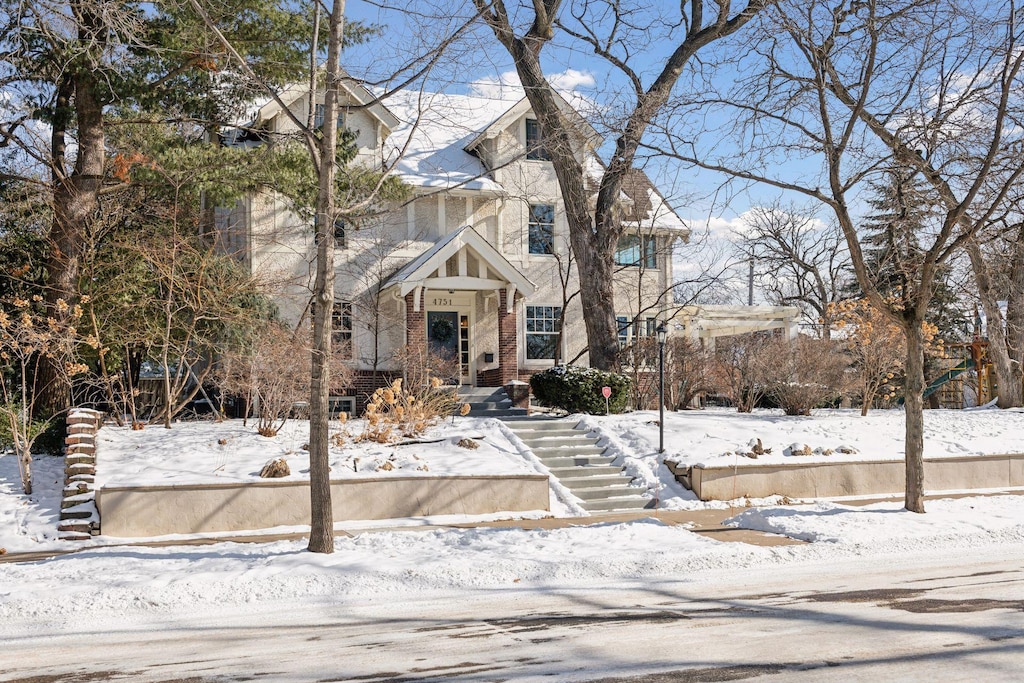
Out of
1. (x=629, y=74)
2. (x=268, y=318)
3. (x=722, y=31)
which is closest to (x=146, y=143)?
(x=268, y=318)

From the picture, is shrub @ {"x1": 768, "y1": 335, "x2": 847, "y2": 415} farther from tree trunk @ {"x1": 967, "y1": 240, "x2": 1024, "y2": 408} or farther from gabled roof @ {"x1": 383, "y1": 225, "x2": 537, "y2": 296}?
gabled roof @ {"x1": 383, "y1": 225, "x2": 537, "y2": 296}

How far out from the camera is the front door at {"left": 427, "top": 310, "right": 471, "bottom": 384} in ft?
78.0

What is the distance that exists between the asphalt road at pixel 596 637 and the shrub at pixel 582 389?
30.8ft

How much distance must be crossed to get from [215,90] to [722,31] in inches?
424

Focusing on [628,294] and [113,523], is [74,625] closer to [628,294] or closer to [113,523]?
[113,523]

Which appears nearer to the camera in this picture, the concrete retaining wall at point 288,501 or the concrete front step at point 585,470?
the concrete retaining wall at point 288,501

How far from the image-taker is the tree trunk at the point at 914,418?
11.8 metres

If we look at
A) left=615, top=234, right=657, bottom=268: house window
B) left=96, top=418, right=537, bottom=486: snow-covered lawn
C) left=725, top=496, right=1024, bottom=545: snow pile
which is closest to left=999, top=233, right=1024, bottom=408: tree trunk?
left=615, top=234, right=657, bottom=268: house window

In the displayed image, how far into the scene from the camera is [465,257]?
21875 millimetres

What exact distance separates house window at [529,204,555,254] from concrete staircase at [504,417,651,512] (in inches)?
392

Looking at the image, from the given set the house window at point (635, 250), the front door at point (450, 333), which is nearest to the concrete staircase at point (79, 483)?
the front door at point (450, 333)

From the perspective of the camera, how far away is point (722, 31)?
19406 mm

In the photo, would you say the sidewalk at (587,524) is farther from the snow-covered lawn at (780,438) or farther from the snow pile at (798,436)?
the snow pile at (798,436)

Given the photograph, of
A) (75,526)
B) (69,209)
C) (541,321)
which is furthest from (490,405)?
(75,526)
